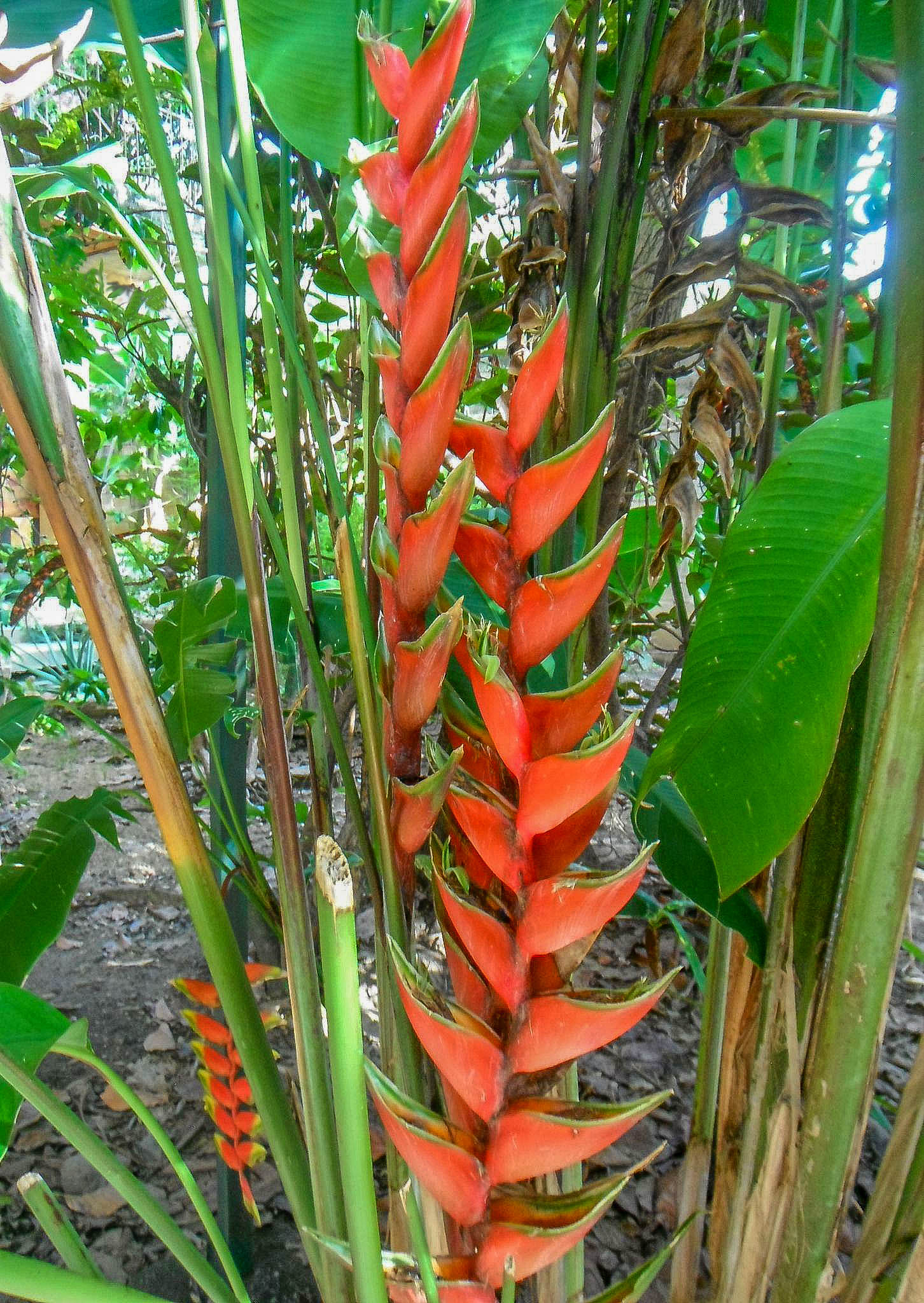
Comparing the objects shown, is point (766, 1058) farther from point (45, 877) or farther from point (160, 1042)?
point (160, 1042)

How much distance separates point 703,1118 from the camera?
62 centimetres

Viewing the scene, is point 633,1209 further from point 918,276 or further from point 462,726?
point 918,276

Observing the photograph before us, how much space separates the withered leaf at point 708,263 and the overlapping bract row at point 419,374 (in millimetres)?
279

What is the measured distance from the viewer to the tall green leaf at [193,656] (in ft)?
2.00

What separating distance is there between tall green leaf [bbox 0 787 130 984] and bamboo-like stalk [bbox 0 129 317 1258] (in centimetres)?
29

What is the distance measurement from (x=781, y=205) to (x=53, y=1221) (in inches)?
27.8

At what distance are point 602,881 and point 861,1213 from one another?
88 cm

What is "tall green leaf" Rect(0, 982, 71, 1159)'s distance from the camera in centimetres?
34

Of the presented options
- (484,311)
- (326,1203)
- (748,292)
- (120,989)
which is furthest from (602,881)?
(120,989)

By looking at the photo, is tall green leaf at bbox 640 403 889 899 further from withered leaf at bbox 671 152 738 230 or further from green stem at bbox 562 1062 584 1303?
withered leaf at bbox 671 152 738 230

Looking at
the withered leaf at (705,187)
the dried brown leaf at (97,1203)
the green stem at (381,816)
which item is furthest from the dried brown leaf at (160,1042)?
the withered leaf at (705,187)

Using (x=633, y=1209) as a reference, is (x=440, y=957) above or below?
above

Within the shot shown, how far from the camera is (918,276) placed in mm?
297

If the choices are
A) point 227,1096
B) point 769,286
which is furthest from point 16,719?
point 769,286
